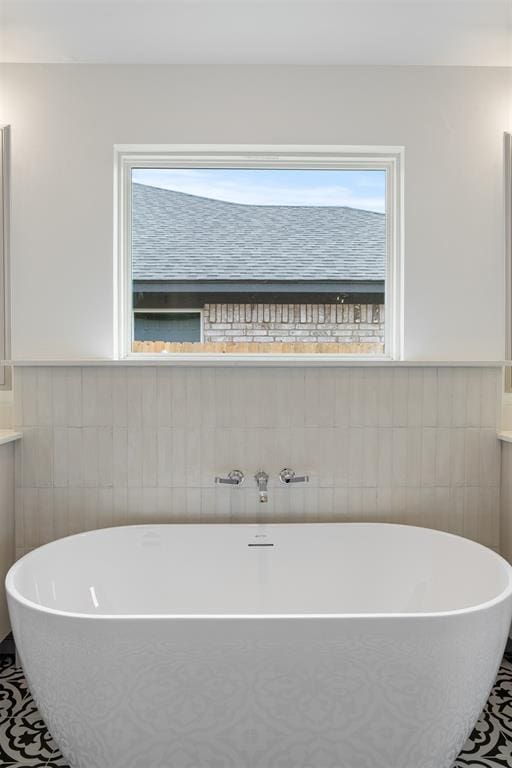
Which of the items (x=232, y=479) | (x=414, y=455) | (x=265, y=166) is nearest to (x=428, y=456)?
(x=414, y=455)

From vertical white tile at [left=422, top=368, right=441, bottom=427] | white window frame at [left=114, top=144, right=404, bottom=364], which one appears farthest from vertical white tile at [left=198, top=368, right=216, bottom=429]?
vertical white tile at [left=422, top=368, right=441, bottom=427]

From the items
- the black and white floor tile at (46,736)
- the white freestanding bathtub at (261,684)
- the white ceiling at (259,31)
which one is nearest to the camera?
the white freestanding bathtub at (261,684)

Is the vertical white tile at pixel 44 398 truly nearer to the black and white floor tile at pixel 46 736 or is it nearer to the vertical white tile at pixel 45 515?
the vertical white tile at pixel 45 515

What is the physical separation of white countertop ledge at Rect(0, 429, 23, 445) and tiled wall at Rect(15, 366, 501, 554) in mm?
46

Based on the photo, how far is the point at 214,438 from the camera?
87.0 inches

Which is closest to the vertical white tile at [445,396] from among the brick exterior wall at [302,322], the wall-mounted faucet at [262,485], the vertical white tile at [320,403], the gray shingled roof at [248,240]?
the brick exterior wall at [302,322]

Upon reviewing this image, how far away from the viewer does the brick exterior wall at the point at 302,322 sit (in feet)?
7.95

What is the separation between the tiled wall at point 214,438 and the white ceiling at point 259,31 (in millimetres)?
1296

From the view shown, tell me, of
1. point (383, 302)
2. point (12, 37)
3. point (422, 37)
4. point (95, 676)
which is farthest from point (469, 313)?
point (12, 37)

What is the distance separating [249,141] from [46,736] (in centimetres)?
231

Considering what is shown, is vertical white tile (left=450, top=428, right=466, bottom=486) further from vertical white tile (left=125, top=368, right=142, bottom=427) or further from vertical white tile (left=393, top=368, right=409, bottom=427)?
vertical white tile (left=125, top=368, right=142, bottom=427)

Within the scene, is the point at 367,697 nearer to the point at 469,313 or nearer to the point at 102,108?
the point at 469,313

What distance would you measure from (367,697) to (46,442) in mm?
1544

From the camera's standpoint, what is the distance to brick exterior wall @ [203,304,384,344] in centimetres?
242
